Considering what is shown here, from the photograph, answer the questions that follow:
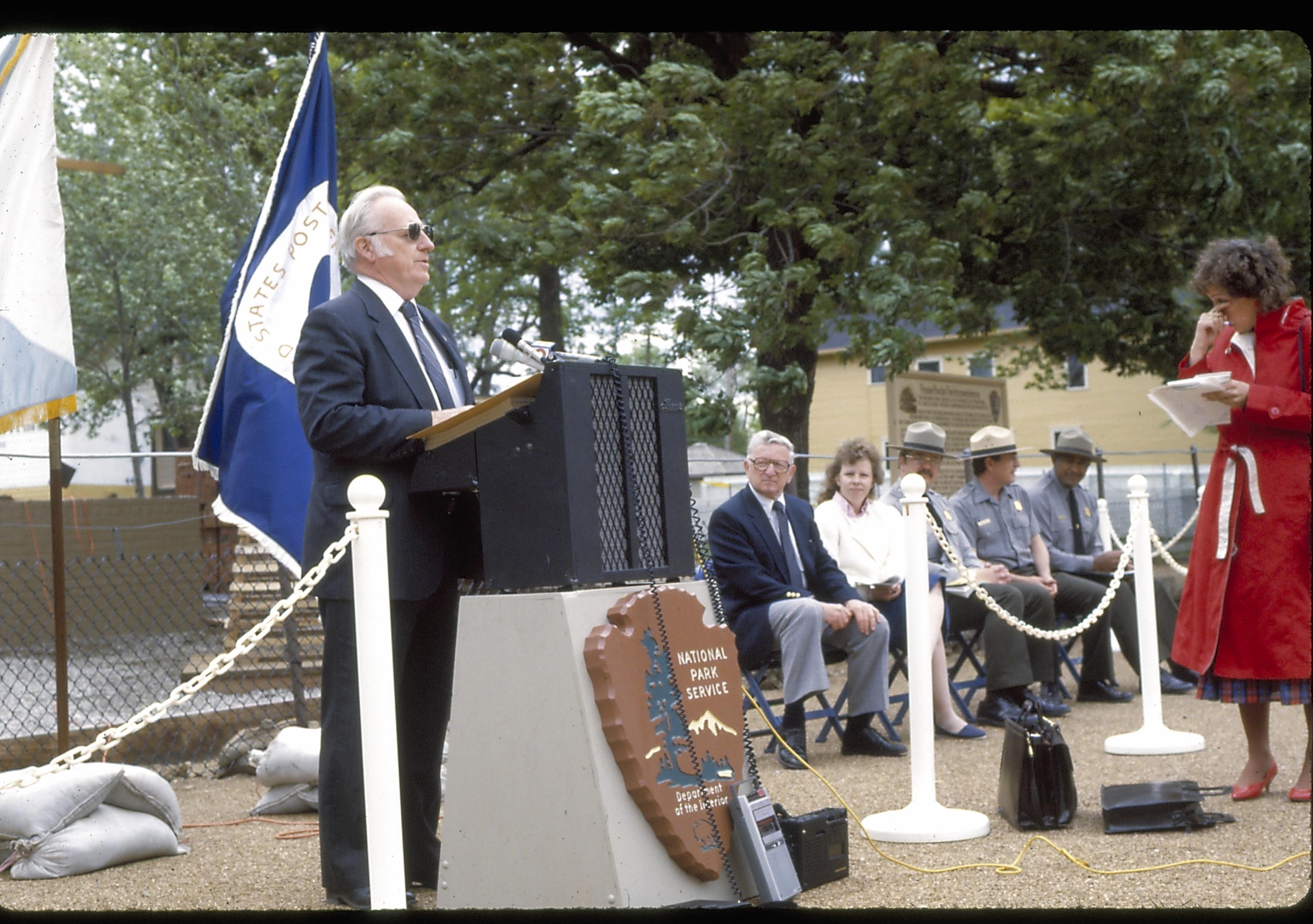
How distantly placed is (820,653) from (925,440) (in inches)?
78.1

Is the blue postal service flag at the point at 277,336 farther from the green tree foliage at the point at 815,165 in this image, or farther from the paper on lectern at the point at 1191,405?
the green tree foliage at the point at 815,165

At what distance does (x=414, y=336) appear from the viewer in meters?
3.89

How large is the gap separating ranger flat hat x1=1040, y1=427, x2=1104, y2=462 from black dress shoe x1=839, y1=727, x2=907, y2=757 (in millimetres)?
2662

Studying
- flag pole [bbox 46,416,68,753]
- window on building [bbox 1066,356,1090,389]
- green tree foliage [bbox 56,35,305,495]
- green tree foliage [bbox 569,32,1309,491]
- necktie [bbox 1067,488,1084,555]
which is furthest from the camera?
green tree foliage [bbox 56,35,305,495]

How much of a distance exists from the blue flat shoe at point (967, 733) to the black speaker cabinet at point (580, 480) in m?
3.65

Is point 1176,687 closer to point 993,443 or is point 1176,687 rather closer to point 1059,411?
point 993,443

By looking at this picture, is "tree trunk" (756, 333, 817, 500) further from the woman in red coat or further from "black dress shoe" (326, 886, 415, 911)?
"black dress shoe" (326, 886, 415, 911)

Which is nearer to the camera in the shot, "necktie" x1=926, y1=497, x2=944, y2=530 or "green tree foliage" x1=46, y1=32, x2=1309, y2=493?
"necktie" x1=926, y1=497, x2=944, y2=530

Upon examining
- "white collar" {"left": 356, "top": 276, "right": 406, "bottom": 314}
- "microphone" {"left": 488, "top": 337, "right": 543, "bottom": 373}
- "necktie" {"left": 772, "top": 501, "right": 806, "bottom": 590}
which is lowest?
"necktie" {"left": 772, "top": 501, "right": 806, "bottom": 590}

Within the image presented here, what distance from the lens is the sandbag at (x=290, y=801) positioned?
17.7 feet

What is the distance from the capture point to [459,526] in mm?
3834

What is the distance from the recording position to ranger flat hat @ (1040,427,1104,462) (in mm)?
8367

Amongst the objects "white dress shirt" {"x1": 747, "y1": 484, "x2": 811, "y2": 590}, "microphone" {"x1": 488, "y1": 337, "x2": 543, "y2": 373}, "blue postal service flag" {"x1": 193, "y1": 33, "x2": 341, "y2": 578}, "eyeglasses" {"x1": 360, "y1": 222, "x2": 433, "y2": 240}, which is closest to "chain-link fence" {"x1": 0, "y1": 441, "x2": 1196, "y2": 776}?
"blue postal service flag" {"x1": 193, "y1": 33, "x2": 341, "y2": 578}

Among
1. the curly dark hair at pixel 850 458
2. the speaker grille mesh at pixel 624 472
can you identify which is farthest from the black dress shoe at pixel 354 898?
the curly dark hair at pixel 850 458
